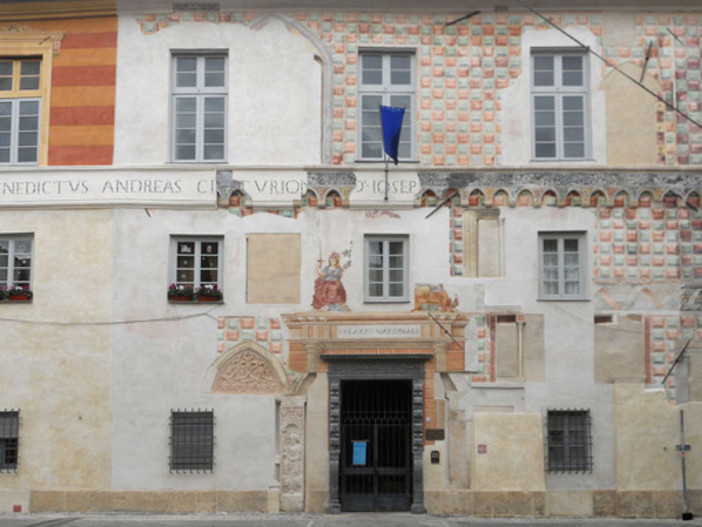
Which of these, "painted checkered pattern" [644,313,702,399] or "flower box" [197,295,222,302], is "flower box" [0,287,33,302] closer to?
"flower box" [197,295,222,302]

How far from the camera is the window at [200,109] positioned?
64.7ft

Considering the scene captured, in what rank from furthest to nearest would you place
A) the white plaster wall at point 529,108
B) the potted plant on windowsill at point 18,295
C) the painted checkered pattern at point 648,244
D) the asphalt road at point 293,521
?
the white plaster wall at point 529,108
the potted plant on windowsill at point 18,295
the painted checkered pattern at point 648,244
the asphalt road at point 293,521

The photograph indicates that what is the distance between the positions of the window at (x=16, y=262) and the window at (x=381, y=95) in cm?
720

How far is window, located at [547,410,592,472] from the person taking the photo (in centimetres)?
1883

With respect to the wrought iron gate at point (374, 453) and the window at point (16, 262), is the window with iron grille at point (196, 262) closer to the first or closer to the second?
the window at point (16, 262)

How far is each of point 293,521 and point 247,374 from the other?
301 cm

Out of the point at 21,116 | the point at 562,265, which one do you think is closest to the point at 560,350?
the point at 562,265

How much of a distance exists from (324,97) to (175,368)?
6.28m

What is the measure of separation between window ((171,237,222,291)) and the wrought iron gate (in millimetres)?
3494

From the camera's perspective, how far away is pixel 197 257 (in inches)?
764

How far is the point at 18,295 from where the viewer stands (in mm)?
19297

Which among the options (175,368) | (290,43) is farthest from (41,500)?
(290,43)

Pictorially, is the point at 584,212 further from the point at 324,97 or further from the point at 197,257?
the point at 197,257

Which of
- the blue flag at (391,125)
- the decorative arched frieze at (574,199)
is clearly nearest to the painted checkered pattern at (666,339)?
the decorative arched frieze at (574,199)
